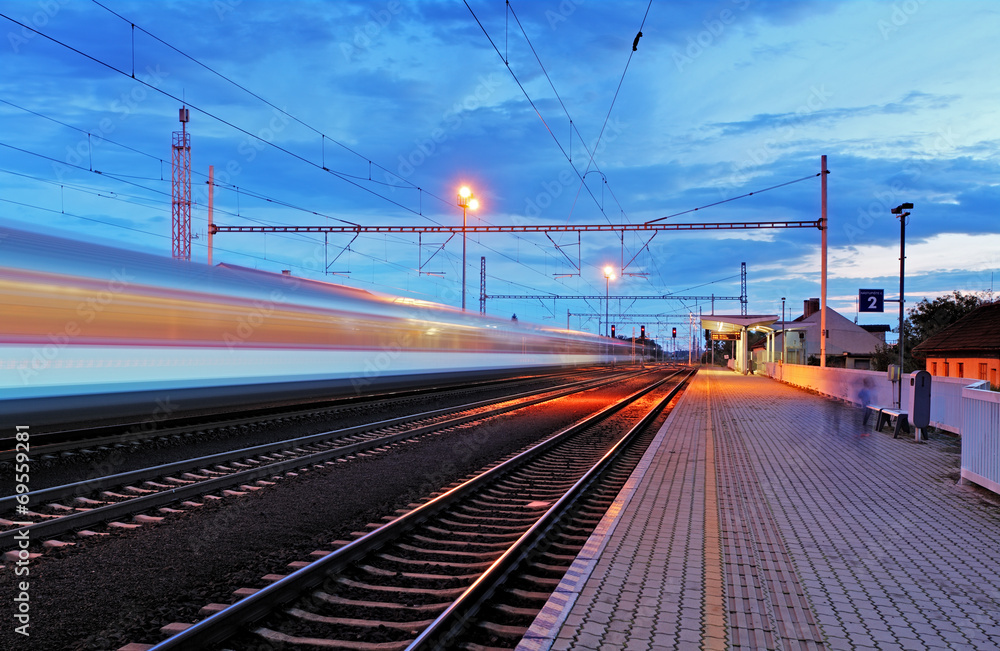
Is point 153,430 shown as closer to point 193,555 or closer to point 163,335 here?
point 163,335

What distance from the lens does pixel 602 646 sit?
11.9 ft

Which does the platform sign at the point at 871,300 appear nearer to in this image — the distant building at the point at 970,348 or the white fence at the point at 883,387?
the white fence at the point at 883,387

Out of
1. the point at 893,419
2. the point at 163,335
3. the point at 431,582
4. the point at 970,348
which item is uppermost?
the point at 970,348

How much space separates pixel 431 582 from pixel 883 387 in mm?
15907

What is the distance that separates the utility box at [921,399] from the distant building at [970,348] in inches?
668

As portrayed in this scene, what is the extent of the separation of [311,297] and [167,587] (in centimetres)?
1093

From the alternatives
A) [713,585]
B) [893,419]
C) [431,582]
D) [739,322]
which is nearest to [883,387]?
[893,419]

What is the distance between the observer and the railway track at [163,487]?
19.2 ft

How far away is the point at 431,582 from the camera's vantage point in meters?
4.94

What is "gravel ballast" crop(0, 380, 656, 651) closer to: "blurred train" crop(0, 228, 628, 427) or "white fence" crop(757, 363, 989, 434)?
"blurred train" crop(0, 228, 628, 427)

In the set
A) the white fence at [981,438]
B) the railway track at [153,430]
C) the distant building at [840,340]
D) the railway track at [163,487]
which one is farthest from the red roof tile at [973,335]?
the railway track at [163,487]

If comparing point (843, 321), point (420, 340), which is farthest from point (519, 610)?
point (843, 321)

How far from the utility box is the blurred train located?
475 inches

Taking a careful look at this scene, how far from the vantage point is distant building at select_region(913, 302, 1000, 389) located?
92.7ft
